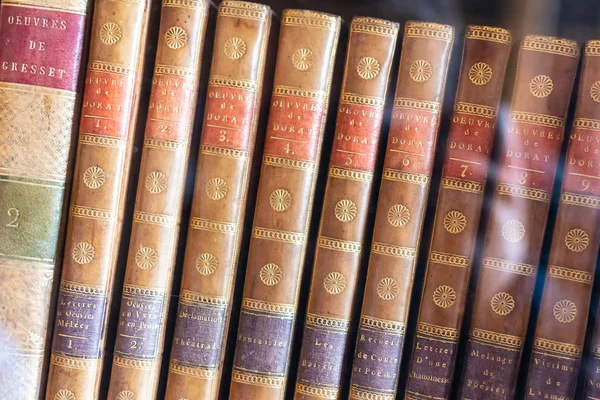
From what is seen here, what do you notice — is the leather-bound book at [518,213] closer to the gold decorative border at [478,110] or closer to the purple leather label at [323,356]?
the gold decorative border at [478,110]

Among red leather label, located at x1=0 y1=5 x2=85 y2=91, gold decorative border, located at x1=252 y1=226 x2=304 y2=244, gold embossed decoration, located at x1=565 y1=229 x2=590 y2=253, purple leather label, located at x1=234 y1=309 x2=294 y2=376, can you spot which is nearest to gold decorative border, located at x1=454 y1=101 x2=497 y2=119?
gold embossed decoration, located at x1=565 y1=229 x2=590 y2=253

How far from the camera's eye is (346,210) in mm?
1183

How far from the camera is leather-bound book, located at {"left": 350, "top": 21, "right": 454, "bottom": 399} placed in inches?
45.7

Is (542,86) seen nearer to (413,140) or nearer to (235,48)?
(413,140)

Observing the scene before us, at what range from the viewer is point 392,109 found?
46.6 inches

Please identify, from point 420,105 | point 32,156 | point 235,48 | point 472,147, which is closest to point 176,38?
point 235,48

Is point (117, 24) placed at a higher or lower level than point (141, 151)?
higher

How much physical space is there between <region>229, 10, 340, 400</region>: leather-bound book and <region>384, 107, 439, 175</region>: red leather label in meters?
0.13

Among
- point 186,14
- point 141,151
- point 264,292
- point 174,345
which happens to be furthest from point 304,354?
point 186,14

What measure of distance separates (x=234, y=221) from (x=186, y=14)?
36cm

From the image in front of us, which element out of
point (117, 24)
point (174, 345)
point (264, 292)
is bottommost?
point (174, 345)

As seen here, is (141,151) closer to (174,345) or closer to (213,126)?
(213,126)

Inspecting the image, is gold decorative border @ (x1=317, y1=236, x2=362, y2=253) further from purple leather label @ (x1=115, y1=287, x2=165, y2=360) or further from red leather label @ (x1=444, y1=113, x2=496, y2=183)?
purple leather label @ (x1=115, y1=287, x2=165, y2=360)

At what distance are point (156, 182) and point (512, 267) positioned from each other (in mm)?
604
